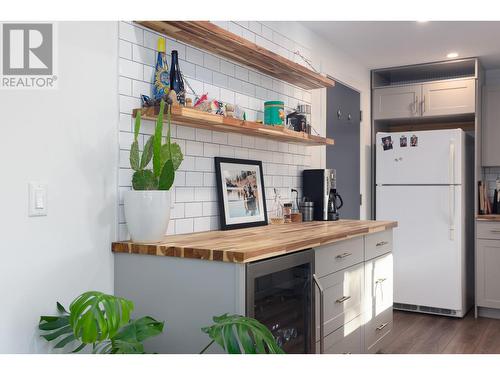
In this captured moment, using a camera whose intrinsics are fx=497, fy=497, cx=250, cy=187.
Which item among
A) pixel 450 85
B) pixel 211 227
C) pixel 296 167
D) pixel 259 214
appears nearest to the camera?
pixel 211 227

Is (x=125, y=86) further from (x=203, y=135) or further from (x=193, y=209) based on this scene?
(x=193, y=209)

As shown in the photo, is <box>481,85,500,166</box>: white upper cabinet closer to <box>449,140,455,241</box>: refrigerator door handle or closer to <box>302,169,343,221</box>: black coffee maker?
<box>449,140,455,241</box>: refrigerator door handle

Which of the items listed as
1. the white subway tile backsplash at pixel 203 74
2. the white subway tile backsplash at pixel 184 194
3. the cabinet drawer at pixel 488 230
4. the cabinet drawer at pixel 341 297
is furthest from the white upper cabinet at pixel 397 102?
the white subway tile backsplash at pixel 184 194

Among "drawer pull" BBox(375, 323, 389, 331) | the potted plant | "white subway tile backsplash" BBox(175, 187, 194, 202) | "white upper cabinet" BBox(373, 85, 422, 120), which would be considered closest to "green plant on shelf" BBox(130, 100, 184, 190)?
the potted plant

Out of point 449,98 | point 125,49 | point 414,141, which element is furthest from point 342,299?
point 449,98

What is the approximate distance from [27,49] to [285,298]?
1.43 m

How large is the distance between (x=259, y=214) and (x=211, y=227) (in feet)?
1.34

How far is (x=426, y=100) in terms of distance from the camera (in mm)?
4816

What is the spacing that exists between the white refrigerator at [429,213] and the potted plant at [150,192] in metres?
3.07

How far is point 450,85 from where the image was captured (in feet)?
15.4

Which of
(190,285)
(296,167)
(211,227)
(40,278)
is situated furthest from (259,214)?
(40,278)

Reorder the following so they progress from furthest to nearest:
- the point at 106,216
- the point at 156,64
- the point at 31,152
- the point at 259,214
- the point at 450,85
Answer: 1. the point at 450,85
2. the point at 259,214
3. the point at 156,64
4. the point at 106,216
5. the point at 31,152

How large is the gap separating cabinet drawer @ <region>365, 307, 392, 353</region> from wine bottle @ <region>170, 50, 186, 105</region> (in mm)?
1749
